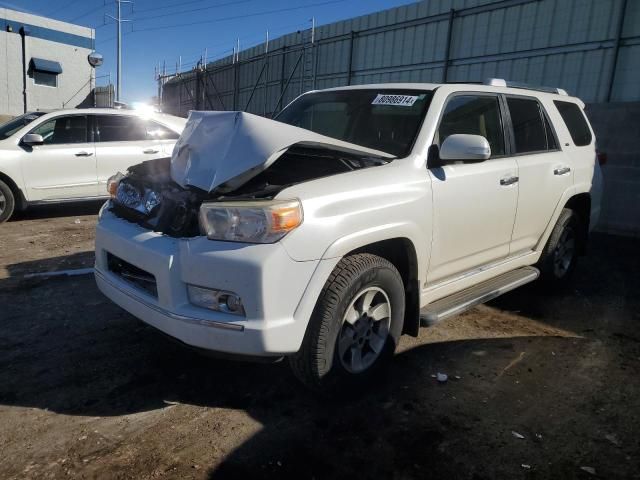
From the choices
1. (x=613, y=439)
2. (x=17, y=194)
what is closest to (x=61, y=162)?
(x=17, y=194)

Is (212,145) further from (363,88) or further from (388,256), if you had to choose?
(363,88)

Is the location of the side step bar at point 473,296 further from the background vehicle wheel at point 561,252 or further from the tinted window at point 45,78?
the tinted window at point 45,78

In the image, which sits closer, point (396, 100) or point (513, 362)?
point (513, 362)

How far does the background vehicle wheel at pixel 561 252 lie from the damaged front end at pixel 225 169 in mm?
2371

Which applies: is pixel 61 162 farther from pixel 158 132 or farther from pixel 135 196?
pixel 135 196

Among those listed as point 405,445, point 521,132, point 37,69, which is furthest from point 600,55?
point 37,69

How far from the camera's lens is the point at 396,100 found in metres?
3.77

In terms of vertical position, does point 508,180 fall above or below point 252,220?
above

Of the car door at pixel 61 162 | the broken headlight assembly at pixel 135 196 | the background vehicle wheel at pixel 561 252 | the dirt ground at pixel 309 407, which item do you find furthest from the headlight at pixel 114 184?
the car door at pixel 61 162

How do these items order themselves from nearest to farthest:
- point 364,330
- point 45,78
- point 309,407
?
point 309,407 < point 364,330 < point 45,78

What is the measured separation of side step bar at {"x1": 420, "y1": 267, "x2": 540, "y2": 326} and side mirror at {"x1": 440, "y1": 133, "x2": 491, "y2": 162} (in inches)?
38.9

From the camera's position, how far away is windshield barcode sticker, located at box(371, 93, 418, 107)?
367 centimetres

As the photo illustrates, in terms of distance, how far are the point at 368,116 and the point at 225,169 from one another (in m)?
1.49

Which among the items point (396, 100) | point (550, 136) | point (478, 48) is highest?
point (478, 48)
